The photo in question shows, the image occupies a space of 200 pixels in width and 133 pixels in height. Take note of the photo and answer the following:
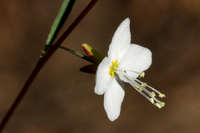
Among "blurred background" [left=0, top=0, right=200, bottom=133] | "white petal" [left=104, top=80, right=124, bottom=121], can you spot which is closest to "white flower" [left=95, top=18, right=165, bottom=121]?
"white petal" [left=104, top=80, right=124, bottom=121]

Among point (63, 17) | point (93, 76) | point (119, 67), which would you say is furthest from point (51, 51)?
point (93, 76)

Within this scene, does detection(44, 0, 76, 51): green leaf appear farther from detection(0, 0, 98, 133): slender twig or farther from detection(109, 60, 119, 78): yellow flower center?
detection(109, 60, 119, 78): yellow flower center

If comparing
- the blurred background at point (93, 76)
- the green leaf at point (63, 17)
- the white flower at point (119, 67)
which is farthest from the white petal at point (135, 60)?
the blurred background at point (93, 76)

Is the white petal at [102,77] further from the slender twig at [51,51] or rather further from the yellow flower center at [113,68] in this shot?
the slender twig at [51,51]

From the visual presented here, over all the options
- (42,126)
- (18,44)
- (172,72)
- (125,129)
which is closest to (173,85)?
(172,72)

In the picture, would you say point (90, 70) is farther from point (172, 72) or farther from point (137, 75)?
point (172, 72)

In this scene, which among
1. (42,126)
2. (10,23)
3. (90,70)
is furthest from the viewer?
(10,23)

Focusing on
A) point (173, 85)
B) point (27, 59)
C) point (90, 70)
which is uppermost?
point (90, 70)

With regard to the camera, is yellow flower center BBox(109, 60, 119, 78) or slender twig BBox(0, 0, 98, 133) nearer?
slender twig BBox(0, 0, 98, 133)
